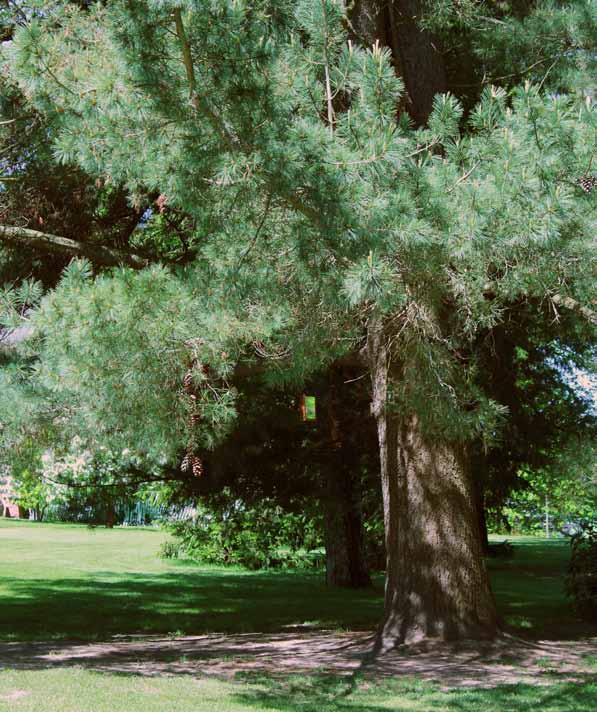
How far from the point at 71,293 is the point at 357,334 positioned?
8.06ft

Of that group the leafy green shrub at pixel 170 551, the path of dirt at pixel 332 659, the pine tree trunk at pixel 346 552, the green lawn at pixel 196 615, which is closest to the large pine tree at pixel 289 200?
the green lawn at pixel 196 615

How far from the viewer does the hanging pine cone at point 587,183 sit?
6.07 m

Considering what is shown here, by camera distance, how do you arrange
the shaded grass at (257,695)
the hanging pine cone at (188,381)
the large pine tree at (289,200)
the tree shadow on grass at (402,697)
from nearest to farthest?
the large pine tree at (289,200) < the shaded grass at (257,695) < the tree shadow on grass at (402,697) < the hanging pine cone at (188,381)

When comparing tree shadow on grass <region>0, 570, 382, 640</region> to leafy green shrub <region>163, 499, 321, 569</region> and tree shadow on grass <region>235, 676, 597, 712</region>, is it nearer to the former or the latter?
leafy green shrub <region>163, 499, 321, 569</region>

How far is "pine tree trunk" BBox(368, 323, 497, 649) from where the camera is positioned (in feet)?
28.3

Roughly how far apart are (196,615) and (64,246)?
5850mm

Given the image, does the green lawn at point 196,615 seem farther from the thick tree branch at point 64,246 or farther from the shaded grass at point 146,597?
the thick tree branch at point 64,246

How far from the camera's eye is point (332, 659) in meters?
8.62

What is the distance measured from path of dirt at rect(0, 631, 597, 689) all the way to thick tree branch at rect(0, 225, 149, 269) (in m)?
3.66

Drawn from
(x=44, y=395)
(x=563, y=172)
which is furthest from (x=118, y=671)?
(x=563, y=172)

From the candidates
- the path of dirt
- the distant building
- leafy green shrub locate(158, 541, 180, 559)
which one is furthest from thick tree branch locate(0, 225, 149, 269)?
the distant building

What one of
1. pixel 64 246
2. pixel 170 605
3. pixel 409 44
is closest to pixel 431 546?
pixel 64 246

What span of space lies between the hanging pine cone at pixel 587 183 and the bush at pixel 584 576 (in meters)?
6.69

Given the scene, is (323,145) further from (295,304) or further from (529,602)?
(529,602)
